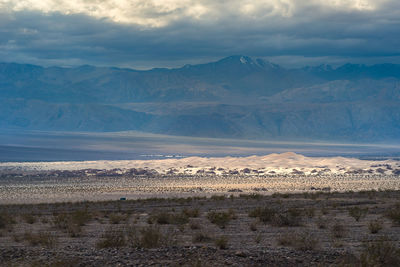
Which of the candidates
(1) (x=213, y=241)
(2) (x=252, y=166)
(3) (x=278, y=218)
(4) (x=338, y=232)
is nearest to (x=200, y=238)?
(1) (x=213, y=241)

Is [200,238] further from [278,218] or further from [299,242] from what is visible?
[278,218]

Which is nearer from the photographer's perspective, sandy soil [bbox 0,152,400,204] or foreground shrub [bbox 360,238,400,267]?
foreground shrub [bbox 360,238,400,267]

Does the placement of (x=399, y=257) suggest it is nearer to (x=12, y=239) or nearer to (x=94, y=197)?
(x=12, y=239)

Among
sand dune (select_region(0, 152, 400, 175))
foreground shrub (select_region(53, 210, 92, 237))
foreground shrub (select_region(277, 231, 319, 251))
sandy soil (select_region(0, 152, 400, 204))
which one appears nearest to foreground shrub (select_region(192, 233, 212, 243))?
foreground shrub (select_region(277, 231, 319, 251))

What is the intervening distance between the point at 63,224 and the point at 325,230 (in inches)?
391

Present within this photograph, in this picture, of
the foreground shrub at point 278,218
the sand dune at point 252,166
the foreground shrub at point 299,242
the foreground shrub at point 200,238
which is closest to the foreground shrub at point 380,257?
the foreground shrub at point 299,242

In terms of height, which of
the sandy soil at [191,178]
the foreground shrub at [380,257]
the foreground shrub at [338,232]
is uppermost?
the foreground shrub at [380,257]

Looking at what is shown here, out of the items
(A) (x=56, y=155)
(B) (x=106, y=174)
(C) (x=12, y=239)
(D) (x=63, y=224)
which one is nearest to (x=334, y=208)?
(D) (x=63, y=224)

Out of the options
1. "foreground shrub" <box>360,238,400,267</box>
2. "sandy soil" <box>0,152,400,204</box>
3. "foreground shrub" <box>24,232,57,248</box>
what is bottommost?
"sandy soil" <box>0,152,400,204</box>

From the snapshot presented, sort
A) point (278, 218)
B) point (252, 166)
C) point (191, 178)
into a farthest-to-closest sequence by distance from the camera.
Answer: point (252, 166), point (191, 178), point (278, 218)

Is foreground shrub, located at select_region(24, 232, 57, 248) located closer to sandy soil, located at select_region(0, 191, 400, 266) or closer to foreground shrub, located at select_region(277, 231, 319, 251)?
sandy soil, located at select_region(0, 191, 400, 266)

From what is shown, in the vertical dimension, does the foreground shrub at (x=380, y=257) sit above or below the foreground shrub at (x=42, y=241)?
above

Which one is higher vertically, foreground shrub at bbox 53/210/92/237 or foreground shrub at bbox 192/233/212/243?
foreground shrub at bbox 192/233/212/243

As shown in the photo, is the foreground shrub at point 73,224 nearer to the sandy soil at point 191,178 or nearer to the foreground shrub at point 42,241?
the foreground shrub at point 42,241
